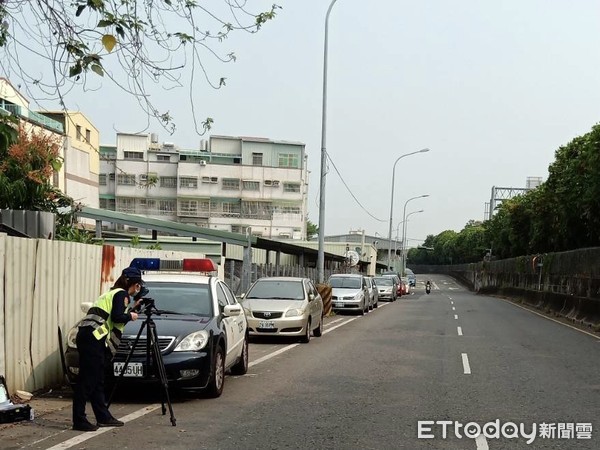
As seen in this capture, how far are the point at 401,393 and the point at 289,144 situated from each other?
60.6 m

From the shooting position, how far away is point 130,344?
27.5ft

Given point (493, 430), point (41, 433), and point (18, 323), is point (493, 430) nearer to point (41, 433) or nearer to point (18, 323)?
point (41, 433)

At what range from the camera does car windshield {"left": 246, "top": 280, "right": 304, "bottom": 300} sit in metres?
17.1

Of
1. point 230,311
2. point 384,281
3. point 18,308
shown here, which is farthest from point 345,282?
point 18,308

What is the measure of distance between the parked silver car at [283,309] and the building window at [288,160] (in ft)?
169

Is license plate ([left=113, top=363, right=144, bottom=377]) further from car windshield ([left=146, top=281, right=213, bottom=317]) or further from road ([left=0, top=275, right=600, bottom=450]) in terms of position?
car windshield ([left=146, top=281, right=213, bottom=317])

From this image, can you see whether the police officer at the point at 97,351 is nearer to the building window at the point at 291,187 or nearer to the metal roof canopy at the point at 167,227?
the metal roof canopy at the point at 167,227

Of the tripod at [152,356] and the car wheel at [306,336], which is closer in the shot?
the tripod at [152,356]

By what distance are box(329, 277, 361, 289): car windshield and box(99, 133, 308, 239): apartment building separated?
37.6 meters

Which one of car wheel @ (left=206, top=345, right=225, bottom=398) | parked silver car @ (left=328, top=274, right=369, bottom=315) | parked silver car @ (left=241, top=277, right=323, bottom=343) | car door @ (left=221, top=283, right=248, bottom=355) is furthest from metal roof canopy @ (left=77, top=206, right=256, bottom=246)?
car wheel @ (left=206, top=345, right=225, bottom=398)

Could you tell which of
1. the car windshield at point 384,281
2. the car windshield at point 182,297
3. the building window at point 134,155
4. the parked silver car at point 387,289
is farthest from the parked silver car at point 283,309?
the building window at point 134,155

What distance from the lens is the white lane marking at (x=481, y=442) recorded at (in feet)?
21.8

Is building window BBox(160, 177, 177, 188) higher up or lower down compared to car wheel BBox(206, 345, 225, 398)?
higher up

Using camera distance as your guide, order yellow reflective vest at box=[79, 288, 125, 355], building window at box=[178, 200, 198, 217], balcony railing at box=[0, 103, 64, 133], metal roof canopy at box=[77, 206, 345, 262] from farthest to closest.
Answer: building window at box=[178, 200, 198, 217]
metal roof canopy at box=[77, 206, 345, 262]
balcony railing at box=[0, 103, 64, 133]
yellow reflective vest at box=[79, 288, 125, 355]
